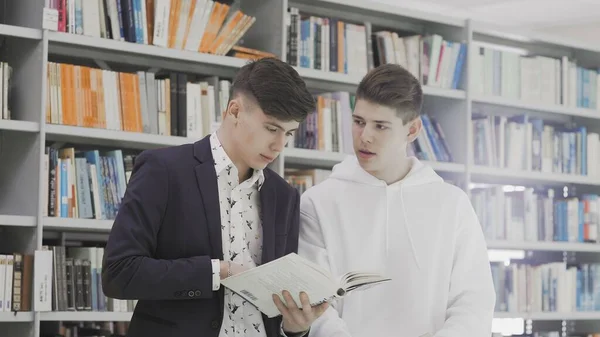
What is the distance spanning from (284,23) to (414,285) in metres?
1.94

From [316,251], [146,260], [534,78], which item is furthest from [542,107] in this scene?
[146,260]

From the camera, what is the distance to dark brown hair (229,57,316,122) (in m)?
2.07

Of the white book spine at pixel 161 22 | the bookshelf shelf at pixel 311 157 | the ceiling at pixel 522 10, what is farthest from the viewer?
the ceiling at pixel 522 10

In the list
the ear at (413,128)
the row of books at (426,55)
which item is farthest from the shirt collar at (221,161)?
the row of books at (426,55)

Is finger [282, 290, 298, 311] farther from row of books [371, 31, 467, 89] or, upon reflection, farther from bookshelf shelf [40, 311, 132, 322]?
row of books [371, 31, 467, 89]

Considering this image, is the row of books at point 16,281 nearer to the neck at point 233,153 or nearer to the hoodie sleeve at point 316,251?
the hoodie sleeve at point 316,251

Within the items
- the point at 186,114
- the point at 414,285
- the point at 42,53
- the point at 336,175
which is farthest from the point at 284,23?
the point at 414,285

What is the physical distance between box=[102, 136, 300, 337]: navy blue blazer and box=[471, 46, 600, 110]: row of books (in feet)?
9.68

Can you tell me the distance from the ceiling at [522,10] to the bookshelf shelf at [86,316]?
11.0ft

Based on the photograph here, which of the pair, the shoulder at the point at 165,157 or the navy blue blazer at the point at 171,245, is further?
the shoulder at the point at 165,157

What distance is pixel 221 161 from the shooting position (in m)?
2.13

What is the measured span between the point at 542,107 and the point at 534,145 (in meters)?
0.21

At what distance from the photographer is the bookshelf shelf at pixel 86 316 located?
11.3ft

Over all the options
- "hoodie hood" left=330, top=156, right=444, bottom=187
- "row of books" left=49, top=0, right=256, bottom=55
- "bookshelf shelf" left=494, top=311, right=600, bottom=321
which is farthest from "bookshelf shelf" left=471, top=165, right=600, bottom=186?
"hoodie hood" left=330, top=156, right=444, bottom=187
